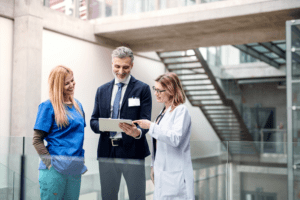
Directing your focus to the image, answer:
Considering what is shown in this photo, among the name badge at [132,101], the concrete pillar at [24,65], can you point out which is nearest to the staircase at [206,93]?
the concrete pillar at [24,65]

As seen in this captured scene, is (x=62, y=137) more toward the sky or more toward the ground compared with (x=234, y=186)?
more toward the sky

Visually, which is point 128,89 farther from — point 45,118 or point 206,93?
point 206,93

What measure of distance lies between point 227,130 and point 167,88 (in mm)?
11194

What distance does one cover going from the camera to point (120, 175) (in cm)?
269

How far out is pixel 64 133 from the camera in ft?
8.02

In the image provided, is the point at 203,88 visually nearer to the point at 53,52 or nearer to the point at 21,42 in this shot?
the point at 53,52

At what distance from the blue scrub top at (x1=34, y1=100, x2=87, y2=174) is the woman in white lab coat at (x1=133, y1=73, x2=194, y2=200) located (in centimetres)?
49

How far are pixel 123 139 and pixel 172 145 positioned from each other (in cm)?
61

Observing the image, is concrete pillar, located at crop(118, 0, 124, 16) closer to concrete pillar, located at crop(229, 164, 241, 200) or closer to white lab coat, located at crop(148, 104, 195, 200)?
concrete pillar, located at crop(229, 164, 241, 200)

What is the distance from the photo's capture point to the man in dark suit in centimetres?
267

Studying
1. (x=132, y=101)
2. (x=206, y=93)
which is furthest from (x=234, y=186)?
(x=206, y=93)

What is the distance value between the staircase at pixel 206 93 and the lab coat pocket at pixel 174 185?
776cm

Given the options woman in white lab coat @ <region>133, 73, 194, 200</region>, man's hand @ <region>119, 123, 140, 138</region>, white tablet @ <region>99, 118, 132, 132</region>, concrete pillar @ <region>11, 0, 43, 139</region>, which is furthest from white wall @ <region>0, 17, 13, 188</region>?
woman in white lab coat @ <region>133, 73, 194, 200</region>

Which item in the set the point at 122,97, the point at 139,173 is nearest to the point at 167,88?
the point at 122,97
